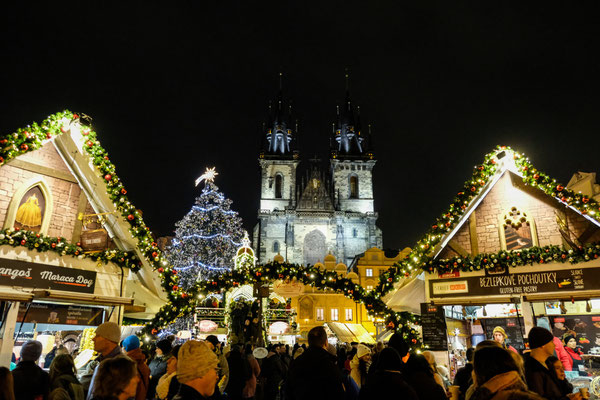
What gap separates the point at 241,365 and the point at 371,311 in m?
5.11

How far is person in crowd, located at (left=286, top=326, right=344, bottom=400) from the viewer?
12.4 ft

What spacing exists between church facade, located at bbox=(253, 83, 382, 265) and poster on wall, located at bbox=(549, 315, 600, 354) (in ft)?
142

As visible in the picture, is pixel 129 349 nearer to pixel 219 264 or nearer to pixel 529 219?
pixel 529 219

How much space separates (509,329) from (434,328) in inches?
130

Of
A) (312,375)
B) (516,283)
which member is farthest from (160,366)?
(516,283)

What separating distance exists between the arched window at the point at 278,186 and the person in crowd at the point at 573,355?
5072 centimetres

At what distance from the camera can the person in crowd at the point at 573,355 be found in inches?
338

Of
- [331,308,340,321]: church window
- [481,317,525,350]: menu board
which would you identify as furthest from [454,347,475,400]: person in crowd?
[331,308,340,321]: church window

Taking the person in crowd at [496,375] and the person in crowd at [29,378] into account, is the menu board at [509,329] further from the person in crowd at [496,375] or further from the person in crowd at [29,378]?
the person in crowd at [29,378]

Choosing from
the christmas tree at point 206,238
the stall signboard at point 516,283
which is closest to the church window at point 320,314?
the christmas tree at point 206,238

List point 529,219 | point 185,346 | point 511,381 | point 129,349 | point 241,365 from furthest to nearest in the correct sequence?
point 529,219, point 241,365, point 129,349, point 185,346, point 511,381

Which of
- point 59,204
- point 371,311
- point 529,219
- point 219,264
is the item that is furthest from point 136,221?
point 219,264

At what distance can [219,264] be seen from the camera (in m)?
33.8

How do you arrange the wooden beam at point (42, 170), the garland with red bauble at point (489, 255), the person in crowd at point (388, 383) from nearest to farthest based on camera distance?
the person in crowd at point (388, 383) → the wooden beam at point (42, 170) → the garland with red bauble at point (489, 255)
